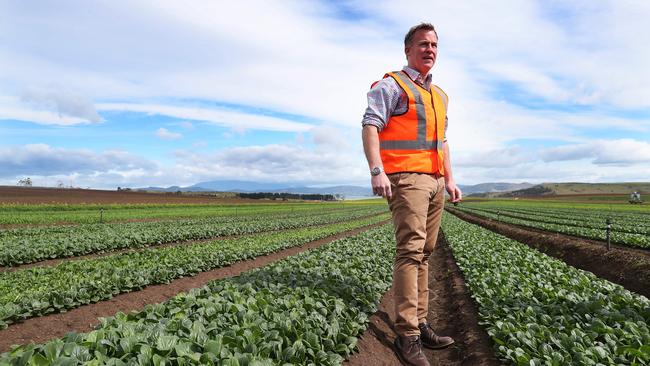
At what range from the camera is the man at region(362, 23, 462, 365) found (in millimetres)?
4484

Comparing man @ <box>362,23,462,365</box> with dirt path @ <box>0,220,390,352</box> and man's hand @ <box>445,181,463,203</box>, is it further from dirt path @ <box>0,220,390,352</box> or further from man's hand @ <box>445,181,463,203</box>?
dirt path @ <box>0,220,390,352</box>

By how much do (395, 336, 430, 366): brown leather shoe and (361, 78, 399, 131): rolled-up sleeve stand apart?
257 cm

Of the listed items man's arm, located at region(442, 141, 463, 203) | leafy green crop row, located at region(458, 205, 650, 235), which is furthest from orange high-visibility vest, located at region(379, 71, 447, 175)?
leafy green crop row, located at region(458, 205, 650, 235)

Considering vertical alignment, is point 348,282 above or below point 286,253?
above

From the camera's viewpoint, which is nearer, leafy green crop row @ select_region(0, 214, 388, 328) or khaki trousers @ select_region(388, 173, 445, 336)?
khaki trousers @ select_region(388, 173, 445, 336)

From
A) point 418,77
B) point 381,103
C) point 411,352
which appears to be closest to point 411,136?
point 381,103

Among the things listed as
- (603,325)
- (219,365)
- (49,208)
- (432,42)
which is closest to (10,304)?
(219,365)

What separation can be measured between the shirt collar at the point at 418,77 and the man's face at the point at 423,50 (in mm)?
63

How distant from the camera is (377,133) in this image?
4.43m

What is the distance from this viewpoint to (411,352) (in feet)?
14.5

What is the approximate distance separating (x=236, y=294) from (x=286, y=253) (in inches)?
410

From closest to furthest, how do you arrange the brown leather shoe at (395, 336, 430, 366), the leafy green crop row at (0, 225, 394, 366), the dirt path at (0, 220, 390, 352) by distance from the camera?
the leafy green crop row at (0, 225, 394, 366), the brown leather shoe at (395, 336, 430, 366), the dirt path at (0, 220, 390, 352)

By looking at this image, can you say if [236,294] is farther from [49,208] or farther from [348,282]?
[49,208]

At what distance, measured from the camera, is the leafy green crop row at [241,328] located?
9.64 ft
